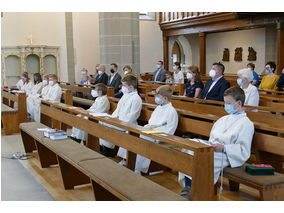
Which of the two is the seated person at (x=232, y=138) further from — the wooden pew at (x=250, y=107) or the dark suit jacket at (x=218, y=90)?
the dark suit jacket at (x=218, y=90)

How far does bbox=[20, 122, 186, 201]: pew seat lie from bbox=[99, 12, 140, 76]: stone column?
21.8 feet

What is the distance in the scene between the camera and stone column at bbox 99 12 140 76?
38.9 ft

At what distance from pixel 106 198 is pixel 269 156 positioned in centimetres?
195

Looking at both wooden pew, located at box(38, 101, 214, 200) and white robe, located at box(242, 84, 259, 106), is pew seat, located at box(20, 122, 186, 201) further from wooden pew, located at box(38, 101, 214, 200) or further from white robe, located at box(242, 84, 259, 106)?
white robe, located at box(242, 84, 259, 106)

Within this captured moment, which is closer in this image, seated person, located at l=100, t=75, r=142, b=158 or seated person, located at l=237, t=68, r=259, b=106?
seated person, located at l=100, t=75, r=142, b=158

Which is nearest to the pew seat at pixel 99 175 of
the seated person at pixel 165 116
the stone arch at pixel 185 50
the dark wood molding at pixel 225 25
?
the seated person at pixel 165 116

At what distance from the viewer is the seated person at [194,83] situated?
7106mm

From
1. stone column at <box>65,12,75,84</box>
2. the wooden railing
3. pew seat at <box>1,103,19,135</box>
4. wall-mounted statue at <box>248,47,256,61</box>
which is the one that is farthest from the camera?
stone column at <box>65,12,75,84</box>

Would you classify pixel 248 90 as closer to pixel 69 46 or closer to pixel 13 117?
pixel 13 117

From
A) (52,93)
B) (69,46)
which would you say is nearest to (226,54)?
(69,46)

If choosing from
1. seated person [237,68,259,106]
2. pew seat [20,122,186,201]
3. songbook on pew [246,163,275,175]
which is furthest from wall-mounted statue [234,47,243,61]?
songbook on pew [246,163,275,175]

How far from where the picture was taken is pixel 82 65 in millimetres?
19312

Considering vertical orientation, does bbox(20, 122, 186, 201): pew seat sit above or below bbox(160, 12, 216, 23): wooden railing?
below

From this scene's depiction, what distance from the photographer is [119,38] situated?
39.2 ft
